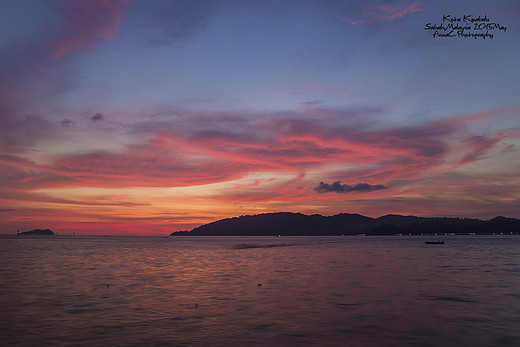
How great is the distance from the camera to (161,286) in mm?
43969

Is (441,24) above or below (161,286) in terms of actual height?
above

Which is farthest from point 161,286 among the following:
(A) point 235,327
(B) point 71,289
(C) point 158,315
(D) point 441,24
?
(D) point 441,24

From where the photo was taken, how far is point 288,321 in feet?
87.0

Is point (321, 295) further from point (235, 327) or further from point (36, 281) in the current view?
point (36, 281)

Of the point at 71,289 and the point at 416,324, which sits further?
the point at 71,289

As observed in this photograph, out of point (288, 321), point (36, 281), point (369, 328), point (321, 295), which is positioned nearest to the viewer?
point (369, 328)

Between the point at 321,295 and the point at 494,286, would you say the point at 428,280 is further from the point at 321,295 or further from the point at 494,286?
the point at 321,295

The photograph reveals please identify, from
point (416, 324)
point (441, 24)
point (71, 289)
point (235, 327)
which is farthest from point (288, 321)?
point (441, 24)

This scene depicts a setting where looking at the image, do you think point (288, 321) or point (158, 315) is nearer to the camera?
point (288, 321)

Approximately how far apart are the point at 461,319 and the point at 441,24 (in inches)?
1136

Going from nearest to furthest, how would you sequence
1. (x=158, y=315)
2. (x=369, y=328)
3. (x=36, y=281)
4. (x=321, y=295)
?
(x=369, y=328) < (x=158, y=315) < (x=321, y=295) < (x=36, y=281)

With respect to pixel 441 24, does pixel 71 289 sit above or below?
below

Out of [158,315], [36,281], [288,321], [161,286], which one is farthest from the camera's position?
[36,281]

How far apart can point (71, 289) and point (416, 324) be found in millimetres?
33556
